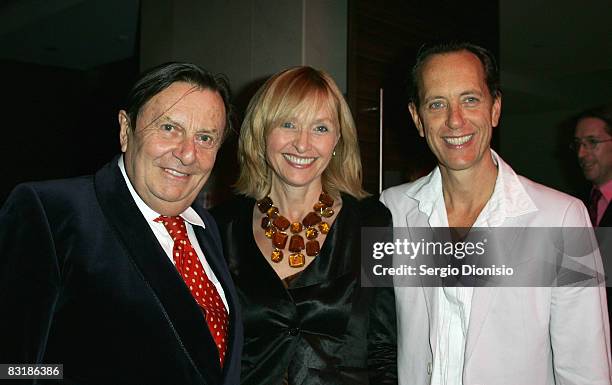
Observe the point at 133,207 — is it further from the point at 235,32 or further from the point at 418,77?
the point at 235,32

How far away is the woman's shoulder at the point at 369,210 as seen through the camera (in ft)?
6.84

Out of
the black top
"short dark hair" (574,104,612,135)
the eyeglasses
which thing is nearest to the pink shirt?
the eyeglasses

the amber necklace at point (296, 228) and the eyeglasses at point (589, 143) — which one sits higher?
the eyeglasses at point (589, 143)

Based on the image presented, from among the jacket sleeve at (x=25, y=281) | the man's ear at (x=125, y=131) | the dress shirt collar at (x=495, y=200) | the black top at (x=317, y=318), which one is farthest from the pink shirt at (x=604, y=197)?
the jacket sleeve at (x=25, y=281)

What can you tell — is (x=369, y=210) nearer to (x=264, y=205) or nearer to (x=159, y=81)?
(x=264, y=205)

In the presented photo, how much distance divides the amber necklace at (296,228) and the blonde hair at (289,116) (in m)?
0.07

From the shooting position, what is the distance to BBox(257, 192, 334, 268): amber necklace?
2.06 metres

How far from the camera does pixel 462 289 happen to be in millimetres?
1833

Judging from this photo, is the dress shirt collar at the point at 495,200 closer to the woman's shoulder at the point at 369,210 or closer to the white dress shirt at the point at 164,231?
the woman's shoulder at the point at 369,210

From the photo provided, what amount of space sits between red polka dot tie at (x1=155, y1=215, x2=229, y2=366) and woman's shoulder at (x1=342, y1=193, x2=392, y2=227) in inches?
26.3

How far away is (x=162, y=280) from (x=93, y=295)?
0.57 ft

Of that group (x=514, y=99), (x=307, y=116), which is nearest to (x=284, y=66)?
(x=307, y=116)

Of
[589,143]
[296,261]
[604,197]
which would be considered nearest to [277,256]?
[296,261]

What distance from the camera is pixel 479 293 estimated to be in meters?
1.80
